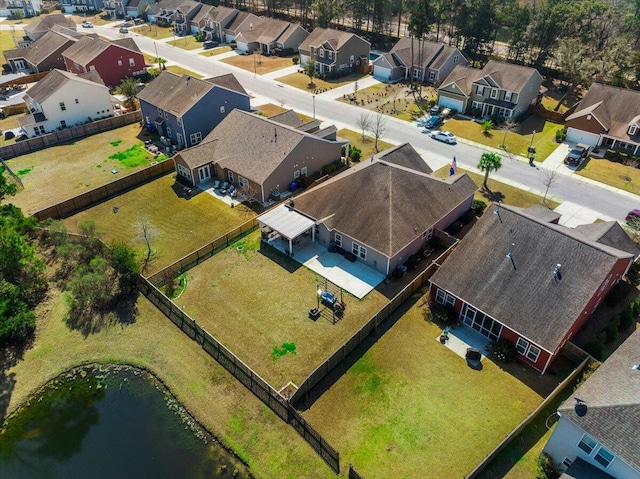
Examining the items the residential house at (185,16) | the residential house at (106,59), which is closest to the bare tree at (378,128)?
the residential house at (106,59)

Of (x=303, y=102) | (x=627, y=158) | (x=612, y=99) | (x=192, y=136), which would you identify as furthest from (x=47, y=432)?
(x=612, y=99)

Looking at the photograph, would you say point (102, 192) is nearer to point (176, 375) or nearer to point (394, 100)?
point (176, 375)

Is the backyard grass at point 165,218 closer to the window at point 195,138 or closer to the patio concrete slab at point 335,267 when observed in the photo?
the patio concrete slab at point 335,267

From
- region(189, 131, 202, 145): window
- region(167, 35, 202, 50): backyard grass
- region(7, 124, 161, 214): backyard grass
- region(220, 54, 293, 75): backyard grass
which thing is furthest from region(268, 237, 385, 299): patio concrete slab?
region(167, 35, 202, 50): backyard grass

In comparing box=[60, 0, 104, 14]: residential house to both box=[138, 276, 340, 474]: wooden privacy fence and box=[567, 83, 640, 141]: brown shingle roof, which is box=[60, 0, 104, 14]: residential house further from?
box=[567, 83, 640, 141]: brown shingle roof

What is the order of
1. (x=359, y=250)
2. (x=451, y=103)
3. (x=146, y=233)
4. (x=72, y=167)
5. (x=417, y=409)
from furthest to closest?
(x=451, y=103)
(x=72, y=167)
(x=146, y=233)
(x=359, y=250)
(x=417, y=409)

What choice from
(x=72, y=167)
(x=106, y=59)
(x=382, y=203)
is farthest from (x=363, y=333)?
(x=106, y=59)
